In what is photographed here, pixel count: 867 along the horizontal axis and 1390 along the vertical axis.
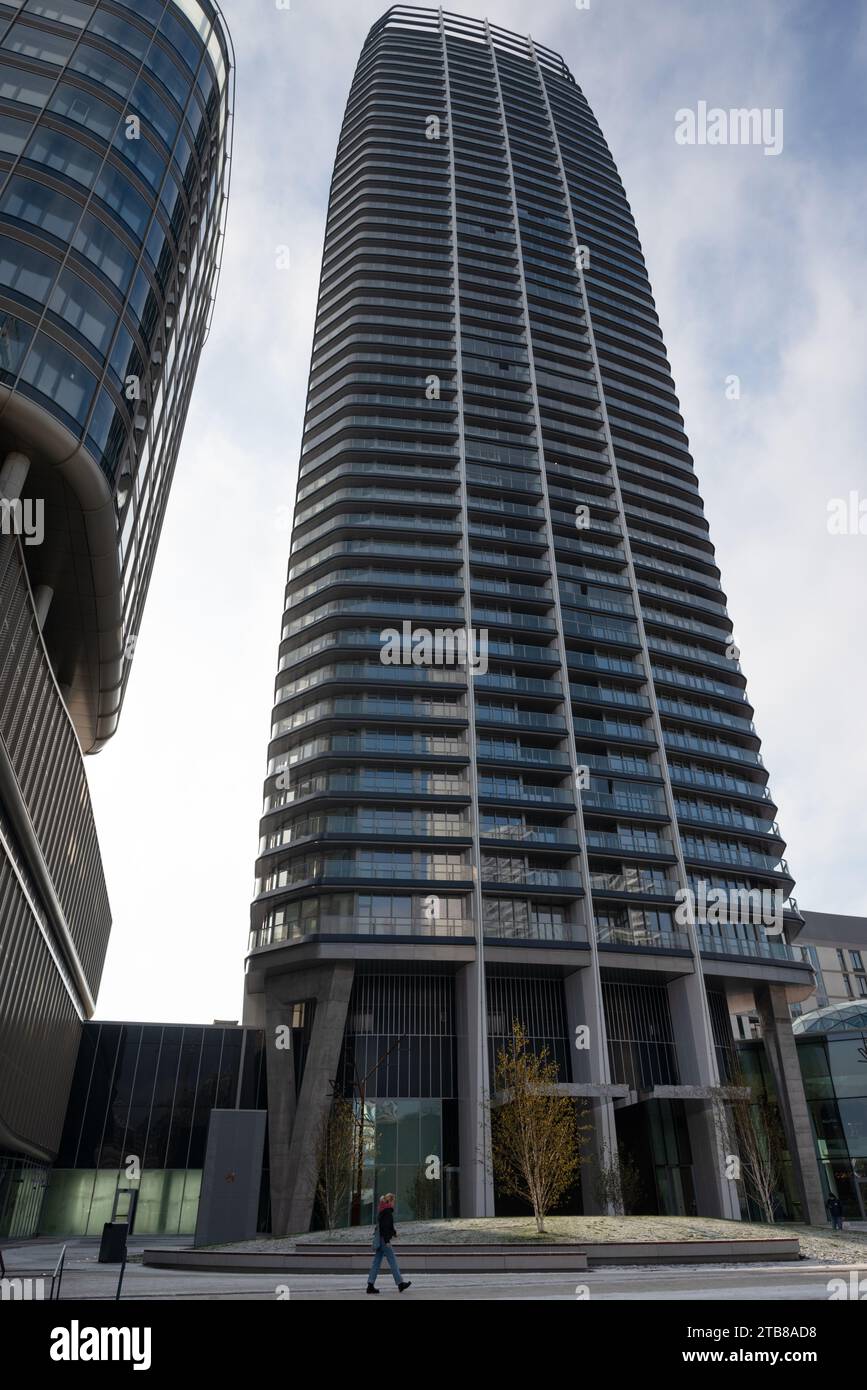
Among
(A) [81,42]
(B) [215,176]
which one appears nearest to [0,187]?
(A) [81,42]

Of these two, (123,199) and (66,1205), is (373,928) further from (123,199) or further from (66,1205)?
(123,199)

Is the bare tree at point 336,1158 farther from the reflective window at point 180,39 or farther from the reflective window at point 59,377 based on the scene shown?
the reflective window at point 180,39

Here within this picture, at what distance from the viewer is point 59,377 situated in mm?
26562

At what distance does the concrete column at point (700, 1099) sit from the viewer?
4459cm

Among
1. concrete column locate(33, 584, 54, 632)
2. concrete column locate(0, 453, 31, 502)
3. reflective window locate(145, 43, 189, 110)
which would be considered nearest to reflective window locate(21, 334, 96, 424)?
concrete column locate(0, 453, 31, 502)

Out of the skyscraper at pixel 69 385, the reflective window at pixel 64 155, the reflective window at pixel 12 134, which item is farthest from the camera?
the reflective window at pixel 64 155

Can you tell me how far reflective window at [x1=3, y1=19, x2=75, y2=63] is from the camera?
29.5 meters

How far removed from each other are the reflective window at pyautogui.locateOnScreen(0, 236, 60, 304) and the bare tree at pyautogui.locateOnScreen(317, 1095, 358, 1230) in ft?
116

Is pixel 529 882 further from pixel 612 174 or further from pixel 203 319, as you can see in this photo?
pixel 612 174

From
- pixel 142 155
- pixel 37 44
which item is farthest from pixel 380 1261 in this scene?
pixel 37 44

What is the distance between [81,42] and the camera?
102 feet

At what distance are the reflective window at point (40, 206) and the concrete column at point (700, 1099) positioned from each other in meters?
46.6

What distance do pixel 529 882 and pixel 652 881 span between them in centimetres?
844

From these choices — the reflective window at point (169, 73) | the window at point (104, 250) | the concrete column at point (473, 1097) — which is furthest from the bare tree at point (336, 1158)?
the reflective window at point (169, 73)
